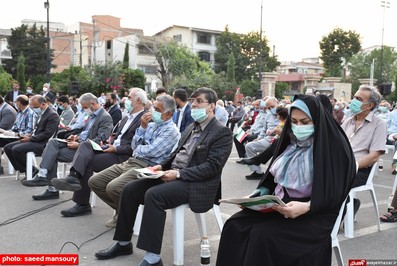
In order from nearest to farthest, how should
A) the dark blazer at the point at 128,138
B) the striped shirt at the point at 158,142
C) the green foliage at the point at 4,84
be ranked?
the striped shirt at the point at 158,142 < the dark blazer at the point at 128,138 < the green foliage at the point at 4,84

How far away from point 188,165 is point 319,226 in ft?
5.42

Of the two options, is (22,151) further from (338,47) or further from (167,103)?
(338,47)

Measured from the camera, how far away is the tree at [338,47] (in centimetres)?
5884

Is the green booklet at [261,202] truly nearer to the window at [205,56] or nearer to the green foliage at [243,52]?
the green foliage at [243,52]

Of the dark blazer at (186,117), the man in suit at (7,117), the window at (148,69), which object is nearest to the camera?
the dark blazer at (186,117)

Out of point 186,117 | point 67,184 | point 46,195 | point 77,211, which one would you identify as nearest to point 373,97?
point 186,117

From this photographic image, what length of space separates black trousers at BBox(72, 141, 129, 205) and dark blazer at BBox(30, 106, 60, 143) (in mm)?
2197

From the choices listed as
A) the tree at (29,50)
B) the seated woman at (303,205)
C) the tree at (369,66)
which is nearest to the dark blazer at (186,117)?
the seated woman at (303,205)

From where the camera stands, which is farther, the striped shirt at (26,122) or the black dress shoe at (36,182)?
the striped shirt at (26,122)

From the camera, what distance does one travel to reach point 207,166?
13.3 ft

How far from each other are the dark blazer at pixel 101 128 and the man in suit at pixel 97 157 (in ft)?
1.93

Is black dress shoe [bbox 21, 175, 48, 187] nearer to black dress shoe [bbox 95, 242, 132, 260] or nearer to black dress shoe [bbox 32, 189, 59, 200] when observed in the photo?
black dress shoe [bbox 32, 189, 59, 200]

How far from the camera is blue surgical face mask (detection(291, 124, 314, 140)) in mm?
3068

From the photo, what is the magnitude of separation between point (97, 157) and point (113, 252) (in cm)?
192
